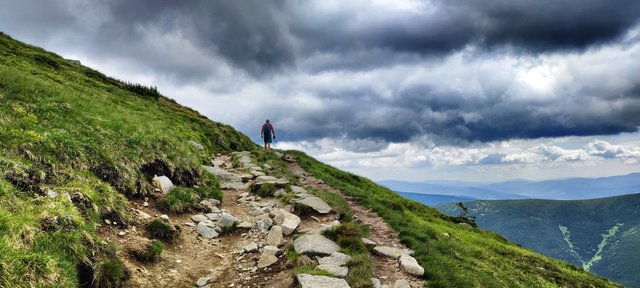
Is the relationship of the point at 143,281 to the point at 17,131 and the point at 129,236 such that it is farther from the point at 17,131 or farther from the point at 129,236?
the point at 17,131

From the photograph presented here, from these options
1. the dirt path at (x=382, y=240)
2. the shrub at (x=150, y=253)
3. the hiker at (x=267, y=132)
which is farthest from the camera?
the hiker at (x=267, y=132)

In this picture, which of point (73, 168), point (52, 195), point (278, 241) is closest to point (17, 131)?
point (73, 168)

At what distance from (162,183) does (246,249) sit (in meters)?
5.89

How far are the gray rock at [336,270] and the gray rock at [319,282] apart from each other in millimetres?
464

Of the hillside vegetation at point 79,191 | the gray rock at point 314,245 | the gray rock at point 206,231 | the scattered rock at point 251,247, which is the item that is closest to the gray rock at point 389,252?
the hillside vegetation at point 79,191

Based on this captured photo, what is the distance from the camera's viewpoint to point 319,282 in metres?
9.45

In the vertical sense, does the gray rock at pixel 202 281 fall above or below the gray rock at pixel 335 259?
below

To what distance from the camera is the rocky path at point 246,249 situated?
34.0 ft

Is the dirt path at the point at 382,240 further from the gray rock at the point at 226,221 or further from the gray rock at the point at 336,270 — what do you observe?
the gray rock at the point at 226,221

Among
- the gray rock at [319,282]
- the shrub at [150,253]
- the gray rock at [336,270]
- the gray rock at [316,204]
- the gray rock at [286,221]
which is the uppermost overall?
the gray rock at [316,204]

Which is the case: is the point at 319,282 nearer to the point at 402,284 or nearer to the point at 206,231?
the point at 402,284

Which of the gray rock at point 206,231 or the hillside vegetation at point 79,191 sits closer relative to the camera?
the hillside vegetation at point 79,191

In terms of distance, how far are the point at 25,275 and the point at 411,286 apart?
9.73 meters

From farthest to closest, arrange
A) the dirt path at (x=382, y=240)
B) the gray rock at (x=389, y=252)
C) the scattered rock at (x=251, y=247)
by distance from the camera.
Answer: the gray rock at (x=389, y=252), the scattered rock at (x=251, y=247), the dirt path at (x=382, y=240)
